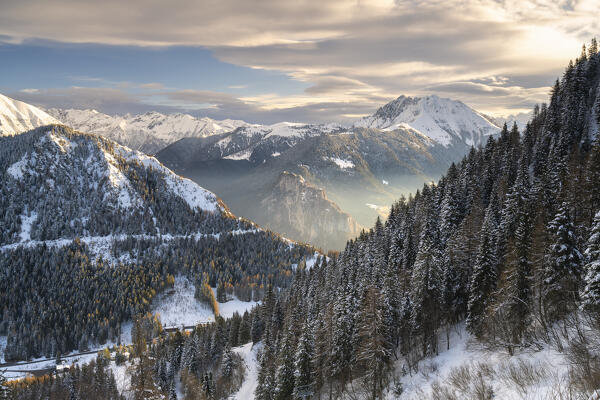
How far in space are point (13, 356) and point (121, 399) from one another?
9587 cm

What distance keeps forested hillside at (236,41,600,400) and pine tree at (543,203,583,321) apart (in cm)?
10

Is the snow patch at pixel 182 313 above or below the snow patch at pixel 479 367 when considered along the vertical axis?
below

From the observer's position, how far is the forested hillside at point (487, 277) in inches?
1307

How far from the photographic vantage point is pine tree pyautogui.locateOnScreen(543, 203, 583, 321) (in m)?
32.6

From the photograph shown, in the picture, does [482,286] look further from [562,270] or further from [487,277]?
[562,270]

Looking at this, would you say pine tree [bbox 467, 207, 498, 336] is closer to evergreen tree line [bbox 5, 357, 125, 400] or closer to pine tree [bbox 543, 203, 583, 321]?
pine tree [bbox 543, 203, 583, 321]

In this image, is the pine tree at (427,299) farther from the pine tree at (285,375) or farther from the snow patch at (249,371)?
the snow patch at (249,371)

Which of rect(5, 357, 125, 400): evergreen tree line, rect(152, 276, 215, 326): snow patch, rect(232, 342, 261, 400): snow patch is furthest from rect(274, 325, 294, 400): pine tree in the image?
rect(152, 276, 215, 326): snow patch

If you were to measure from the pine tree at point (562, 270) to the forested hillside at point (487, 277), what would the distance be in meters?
0.10

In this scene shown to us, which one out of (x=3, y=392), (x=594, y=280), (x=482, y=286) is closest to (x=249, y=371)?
(x=3, y=392)

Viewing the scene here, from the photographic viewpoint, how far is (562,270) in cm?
3291

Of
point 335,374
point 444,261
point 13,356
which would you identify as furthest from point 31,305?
point 444,261

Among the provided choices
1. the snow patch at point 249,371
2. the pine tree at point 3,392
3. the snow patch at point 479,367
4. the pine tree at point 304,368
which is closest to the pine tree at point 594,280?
the snow patch at point 479,367

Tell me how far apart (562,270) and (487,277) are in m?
11.3
